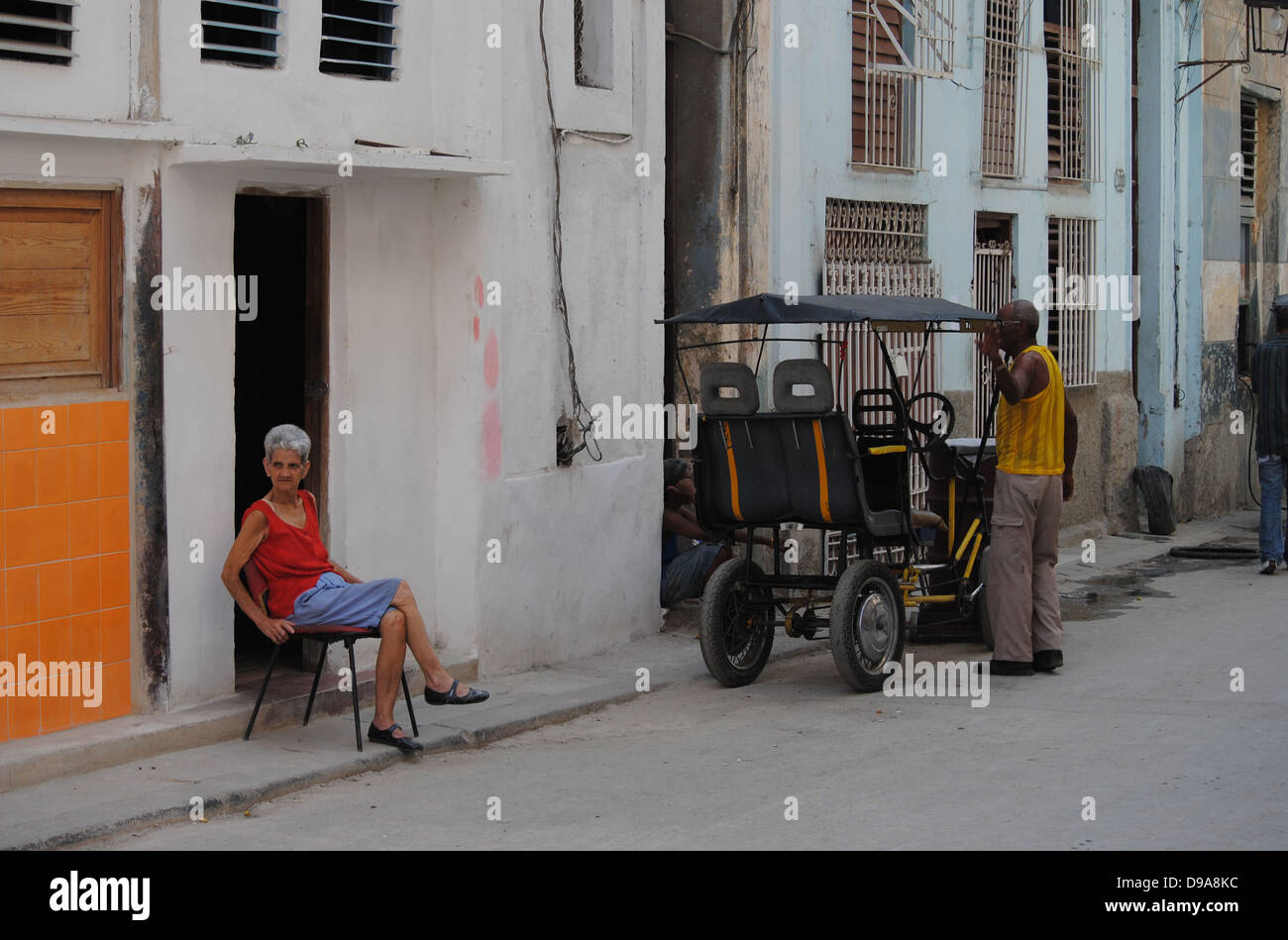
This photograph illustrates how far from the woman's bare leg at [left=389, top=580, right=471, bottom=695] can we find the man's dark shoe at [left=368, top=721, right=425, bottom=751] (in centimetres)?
28

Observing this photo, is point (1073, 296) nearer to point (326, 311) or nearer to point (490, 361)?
point (490, 361)

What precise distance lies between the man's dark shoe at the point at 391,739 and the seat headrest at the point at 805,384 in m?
2.75

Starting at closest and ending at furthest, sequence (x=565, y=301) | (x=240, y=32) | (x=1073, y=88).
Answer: (x=240, y=32)
(x=565, y=301)
(x=1073, y=88)

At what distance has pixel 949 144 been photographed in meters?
14.6

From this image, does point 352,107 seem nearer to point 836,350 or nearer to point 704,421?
point 704,421

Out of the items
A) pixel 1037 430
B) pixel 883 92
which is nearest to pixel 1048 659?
pixel 1037 430

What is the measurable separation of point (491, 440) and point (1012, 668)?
128 inches

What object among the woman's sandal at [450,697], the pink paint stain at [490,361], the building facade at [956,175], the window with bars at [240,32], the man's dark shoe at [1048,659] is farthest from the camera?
the building facade at [956,175]

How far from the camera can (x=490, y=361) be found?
31.3ft

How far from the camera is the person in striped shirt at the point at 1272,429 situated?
13953 millimetres

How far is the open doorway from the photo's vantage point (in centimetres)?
900

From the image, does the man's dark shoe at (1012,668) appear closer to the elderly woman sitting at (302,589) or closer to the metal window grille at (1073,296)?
the elderly woman sitting at (302,589)

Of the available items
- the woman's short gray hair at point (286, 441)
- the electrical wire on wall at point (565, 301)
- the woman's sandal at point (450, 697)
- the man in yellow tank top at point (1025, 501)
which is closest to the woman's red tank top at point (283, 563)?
the woman's short gray hair at point (286, 441)

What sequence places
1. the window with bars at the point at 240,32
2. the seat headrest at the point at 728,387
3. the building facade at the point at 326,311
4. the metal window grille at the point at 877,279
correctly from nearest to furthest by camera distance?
the building facade at the point at 326,311 < the window with bars at the point at 240,32 < the seat headrest at the point at 728,387 < the metal window grille at the point at 877,279
